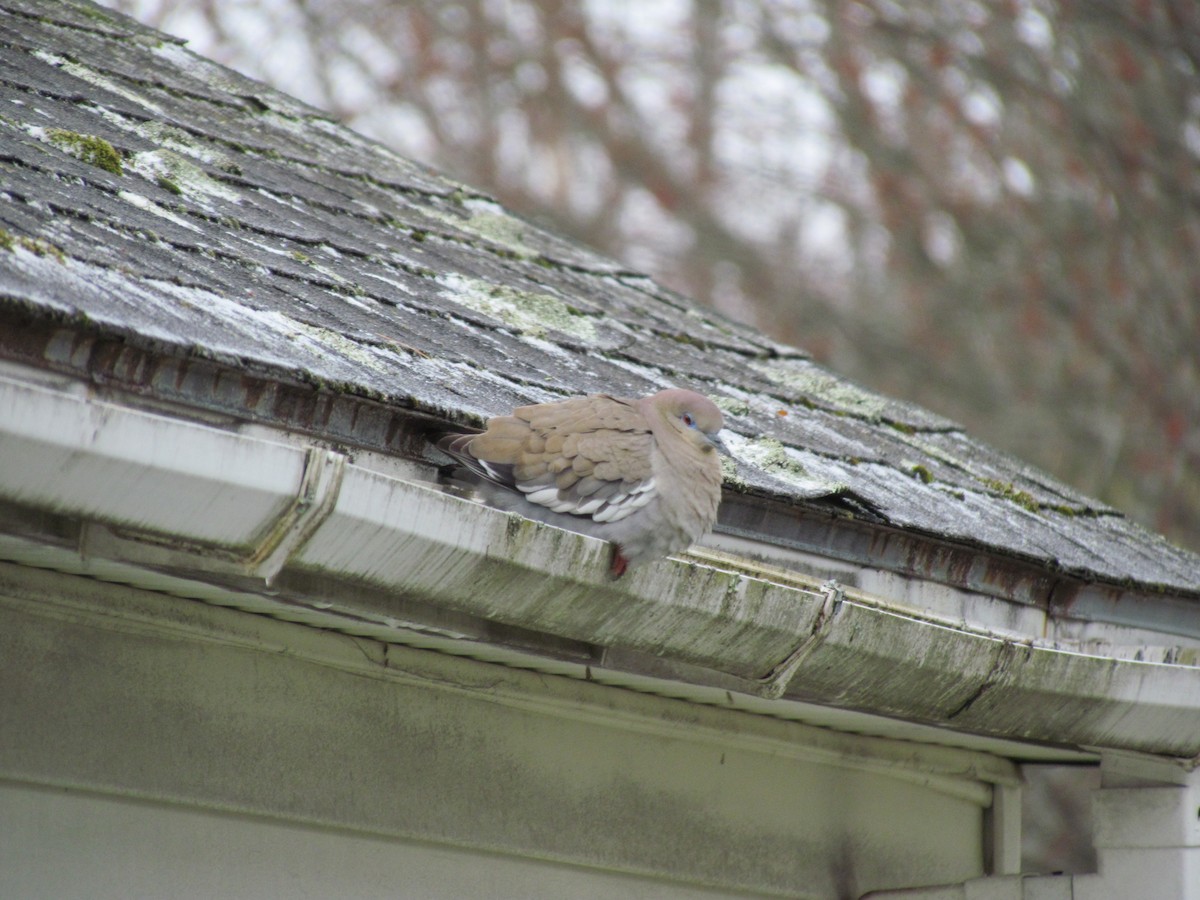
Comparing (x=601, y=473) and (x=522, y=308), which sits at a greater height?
(x=522, y=308)

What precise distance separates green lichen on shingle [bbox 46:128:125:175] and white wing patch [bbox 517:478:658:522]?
Result: 1085mm

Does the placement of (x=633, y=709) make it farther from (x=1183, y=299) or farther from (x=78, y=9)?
(x=1183, y=299)

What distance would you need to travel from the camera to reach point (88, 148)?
2795mm

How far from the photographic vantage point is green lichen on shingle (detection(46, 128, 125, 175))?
2.73 metres

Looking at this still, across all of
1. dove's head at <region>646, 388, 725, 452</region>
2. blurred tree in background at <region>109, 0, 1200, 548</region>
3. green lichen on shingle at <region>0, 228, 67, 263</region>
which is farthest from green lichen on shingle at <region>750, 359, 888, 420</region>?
blurred tree in background at <region>109, 0, 1200, 548</region>

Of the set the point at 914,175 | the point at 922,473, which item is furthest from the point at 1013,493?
the point at 914,175

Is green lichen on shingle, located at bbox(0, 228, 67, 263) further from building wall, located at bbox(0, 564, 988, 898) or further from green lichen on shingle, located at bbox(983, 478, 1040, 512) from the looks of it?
green lichen on shingle, located at bbox(983, 478, 1040, 512)

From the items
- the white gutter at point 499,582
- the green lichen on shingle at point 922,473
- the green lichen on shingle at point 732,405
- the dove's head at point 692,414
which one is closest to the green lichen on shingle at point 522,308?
the green lichen on shingle at point 732,405

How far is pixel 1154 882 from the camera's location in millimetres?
3049

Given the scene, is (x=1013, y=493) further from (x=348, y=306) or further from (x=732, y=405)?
(x=348, y=306)

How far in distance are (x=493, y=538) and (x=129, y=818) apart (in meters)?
0.69

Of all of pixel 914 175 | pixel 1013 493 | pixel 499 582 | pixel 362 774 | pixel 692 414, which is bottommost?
pixel 362 774

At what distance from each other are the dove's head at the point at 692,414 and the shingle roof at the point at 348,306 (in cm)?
10

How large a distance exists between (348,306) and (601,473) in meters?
0.64
